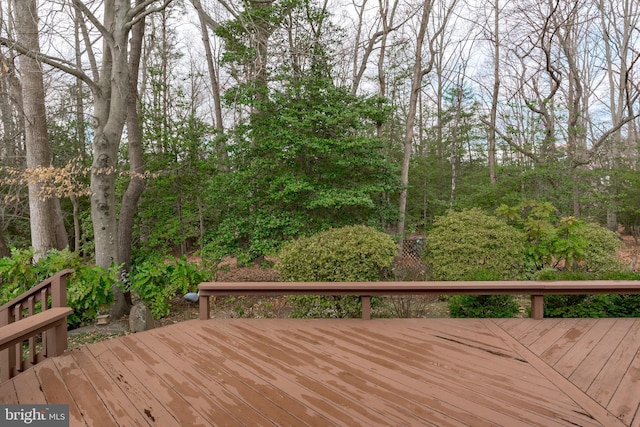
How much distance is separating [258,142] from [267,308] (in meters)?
3.16

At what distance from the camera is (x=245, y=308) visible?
6551 mm

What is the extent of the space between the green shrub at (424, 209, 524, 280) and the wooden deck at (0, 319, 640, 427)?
8.23 ft

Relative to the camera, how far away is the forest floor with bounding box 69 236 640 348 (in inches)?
204

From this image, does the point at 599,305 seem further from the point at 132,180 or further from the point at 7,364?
the point at 132,180

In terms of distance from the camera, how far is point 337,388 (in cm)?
235

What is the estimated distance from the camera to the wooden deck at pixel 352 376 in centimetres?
204

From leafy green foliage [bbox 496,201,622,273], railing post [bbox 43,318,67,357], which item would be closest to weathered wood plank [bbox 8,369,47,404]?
railing post [bbox 43,318,67,357]

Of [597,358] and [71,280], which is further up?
[71,280]

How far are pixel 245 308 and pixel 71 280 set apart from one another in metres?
2.65

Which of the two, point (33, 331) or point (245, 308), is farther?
point (245, 308)

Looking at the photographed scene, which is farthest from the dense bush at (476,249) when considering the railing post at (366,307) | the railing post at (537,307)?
the railing post at (366,307)

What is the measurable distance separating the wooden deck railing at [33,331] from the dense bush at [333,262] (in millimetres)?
2708

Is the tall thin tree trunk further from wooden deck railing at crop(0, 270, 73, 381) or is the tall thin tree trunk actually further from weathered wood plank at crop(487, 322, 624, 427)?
wooden deck railing at crop(0, 270, 73, 381)

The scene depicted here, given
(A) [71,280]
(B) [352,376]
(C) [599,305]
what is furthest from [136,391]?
(C) [599,305]
